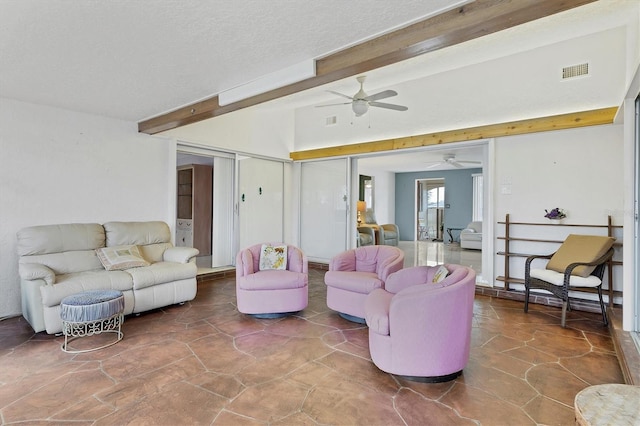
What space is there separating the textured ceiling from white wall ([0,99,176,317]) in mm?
571

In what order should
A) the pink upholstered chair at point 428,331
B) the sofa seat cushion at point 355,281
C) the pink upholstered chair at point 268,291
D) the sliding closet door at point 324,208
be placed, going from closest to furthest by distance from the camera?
the pink upholstered chair at point 428,331 → the sofa seat cushion at point 355,281 → the pink upholstered chair at point 268,291 → the sliding closet door at point 324,208

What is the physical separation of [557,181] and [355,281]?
10.1 feet

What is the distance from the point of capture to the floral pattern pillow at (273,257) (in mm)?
4230

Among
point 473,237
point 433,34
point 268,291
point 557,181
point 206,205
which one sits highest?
point 433,34

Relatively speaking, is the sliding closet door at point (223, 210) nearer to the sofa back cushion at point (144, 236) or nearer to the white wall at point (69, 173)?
the white wall at point (69, 173)

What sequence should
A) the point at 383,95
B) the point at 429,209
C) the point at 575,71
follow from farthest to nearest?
the point at 429,209, the point at 383,95, the point at 575,71

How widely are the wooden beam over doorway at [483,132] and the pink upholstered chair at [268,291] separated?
300cm

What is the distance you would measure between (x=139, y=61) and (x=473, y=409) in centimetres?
367

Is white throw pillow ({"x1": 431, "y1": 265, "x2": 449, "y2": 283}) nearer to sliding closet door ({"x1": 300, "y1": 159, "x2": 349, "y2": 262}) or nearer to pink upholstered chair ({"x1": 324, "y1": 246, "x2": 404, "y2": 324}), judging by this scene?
pink upholstered chair ({"x1": 324, "y1": 246, "x2": 404, "y2": 324})

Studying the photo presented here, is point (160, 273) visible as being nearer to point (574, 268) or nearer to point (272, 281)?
point (272, 281)

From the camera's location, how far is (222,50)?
8.75 ft

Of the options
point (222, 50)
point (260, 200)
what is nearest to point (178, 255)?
point (260, 200)

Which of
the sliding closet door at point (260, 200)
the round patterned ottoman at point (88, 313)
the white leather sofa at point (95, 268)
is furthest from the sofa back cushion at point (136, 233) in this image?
the sliding closet door at point (260, 200)

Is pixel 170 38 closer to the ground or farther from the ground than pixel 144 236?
farther from the ground
